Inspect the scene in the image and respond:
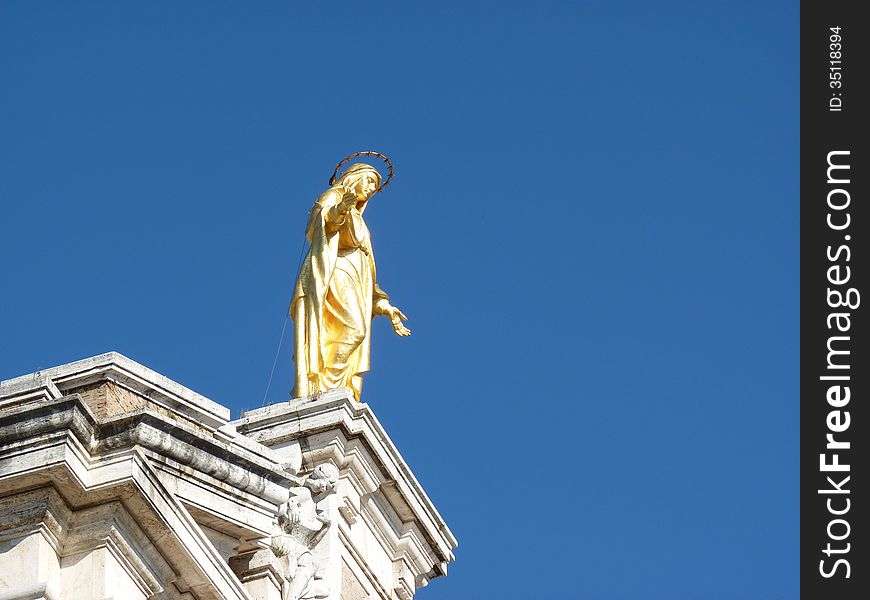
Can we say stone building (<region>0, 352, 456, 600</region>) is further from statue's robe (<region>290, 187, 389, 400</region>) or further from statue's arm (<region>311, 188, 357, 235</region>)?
statue's arm (<region>311, 188, 357, 235</region>)

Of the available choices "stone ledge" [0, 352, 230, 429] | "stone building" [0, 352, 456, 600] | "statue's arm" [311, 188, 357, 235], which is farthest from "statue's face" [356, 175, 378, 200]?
"stone ledge" [0, 352, 230, 429]

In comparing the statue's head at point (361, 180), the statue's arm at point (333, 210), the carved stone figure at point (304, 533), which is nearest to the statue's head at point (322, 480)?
the carved stone figure at point (304, 533)

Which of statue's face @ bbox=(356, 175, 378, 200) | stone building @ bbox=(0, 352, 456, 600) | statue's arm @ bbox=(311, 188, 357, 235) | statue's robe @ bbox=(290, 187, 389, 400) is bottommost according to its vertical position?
stone building @ bbox=(0, 352, 456, 600)

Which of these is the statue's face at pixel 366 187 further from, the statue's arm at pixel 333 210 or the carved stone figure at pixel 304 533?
the carved stone figure at pixel 304 533

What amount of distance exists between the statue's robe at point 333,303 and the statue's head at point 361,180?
231 millimetres

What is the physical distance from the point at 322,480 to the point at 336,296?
3.73 metres

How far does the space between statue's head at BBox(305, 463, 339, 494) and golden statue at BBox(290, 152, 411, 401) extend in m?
2.11

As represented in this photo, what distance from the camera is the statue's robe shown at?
2428 cm

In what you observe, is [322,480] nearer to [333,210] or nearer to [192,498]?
[192,498]

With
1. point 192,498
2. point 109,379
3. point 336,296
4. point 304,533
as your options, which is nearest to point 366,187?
point 336,296

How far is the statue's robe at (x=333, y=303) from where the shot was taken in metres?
24.3

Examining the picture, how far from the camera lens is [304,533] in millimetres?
20750
